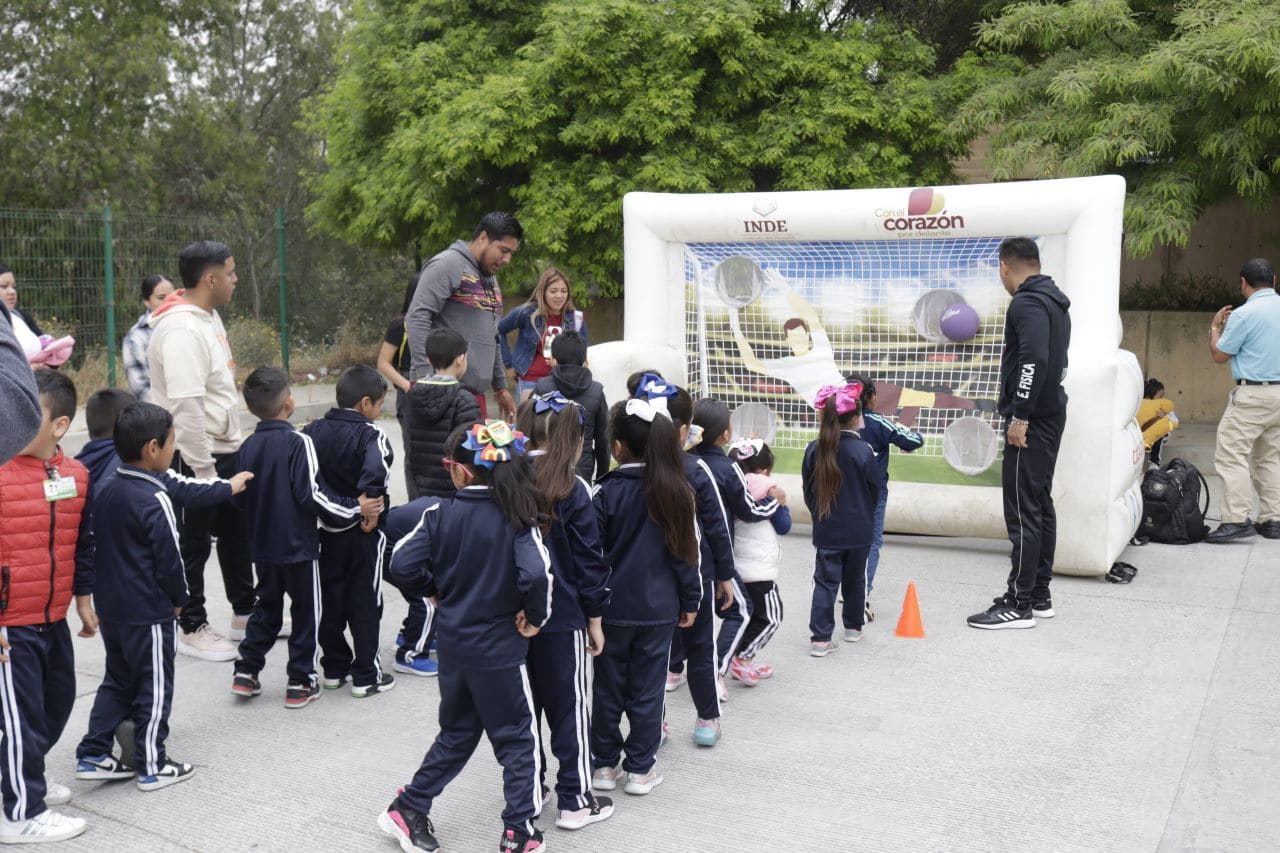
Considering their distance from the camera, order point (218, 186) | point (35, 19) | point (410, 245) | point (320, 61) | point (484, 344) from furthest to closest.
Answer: point (320, 61) < point (218, 186) < point (35, 19) < point (410, 245) < point (484, 344)

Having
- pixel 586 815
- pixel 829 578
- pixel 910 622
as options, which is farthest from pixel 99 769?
pixel 910 622

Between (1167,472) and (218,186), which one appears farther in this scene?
(218,186)

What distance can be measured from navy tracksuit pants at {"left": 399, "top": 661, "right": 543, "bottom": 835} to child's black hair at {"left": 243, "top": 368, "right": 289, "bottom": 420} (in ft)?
5.58

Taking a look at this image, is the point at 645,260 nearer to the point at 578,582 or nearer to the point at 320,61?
the point at 578,582

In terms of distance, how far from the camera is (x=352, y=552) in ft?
16.7

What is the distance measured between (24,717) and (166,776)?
0.62m

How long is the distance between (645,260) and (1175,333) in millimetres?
8106

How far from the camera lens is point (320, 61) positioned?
2736 cm

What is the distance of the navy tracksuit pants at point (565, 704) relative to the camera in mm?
3887

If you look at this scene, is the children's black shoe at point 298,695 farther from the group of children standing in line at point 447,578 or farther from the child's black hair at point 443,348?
the child's black hair at point 443,348

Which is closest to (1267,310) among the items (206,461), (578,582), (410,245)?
(578,582)

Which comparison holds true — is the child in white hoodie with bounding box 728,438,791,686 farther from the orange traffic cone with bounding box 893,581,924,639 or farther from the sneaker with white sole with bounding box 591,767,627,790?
the sneaker with white sole with bounding box 591,767,627,790

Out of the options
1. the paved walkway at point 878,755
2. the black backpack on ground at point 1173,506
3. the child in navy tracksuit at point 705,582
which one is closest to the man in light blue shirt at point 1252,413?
the black backpack on ground at point 1173,506

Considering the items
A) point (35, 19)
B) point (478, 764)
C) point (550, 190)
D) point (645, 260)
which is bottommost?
point (478, 764)
